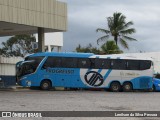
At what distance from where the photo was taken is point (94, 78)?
1410 inches

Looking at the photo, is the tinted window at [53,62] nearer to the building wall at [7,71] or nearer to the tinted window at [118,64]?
the tinted window at [118,64]

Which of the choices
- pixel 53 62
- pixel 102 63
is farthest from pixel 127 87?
pixel 53 62

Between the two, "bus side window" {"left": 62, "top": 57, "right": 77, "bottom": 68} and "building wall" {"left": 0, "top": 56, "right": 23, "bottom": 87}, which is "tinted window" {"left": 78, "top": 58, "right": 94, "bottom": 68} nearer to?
"bus side window" {"left": 62, "top": 57, "right": 77, "bottom": 68}

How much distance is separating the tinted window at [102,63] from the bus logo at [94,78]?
1.98ft

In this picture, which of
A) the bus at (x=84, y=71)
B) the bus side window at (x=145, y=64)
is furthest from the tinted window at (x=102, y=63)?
the bus side window at (x=145, y=64)

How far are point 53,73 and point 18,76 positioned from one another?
2.69 m

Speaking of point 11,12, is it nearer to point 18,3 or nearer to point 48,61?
point 18,3

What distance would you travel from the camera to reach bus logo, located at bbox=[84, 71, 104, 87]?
3562 centimetres

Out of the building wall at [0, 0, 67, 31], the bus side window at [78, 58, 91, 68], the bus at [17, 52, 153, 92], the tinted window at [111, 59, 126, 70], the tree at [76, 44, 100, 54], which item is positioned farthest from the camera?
the tree at [76, 44, 100, 54]

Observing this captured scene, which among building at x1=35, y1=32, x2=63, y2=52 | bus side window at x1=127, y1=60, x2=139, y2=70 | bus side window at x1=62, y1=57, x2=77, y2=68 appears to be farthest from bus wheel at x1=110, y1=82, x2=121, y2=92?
building at x1=35, y1=32, x2=63, y2=52

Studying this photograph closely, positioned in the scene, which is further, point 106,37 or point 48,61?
point 106,37

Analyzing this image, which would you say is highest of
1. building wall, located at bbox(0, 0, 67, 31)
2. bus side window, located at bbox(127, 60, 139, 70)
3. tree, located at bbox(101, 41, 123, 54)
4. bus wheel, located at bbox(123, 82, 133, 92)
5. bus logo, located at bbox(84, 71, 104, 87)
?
building wall, located at bbox(0, 0, 67, 31)

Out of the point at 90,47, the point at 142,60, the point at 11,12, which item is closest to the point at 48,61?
the point at 11,12

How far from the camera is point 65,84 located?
35.1 metres
